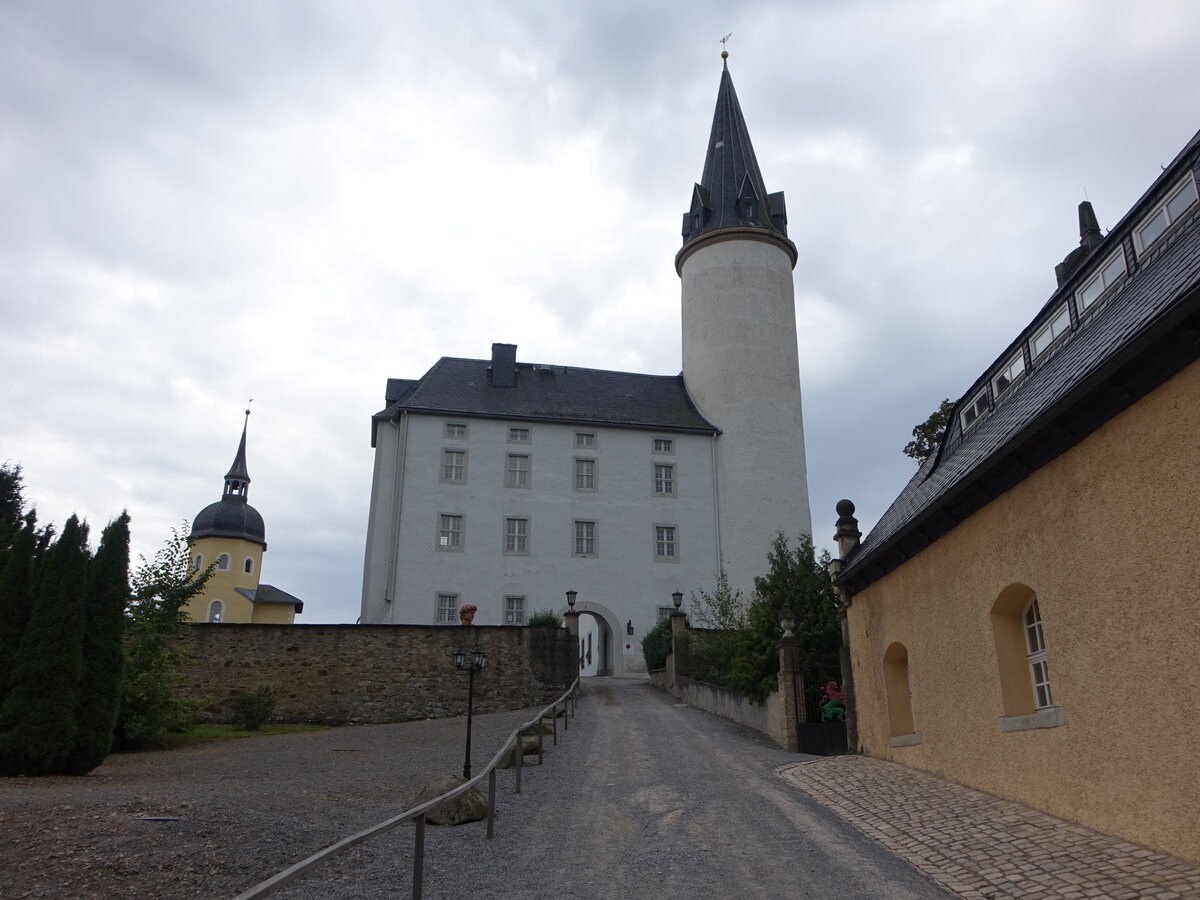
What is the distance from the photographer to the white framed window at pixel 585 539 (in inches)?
1437

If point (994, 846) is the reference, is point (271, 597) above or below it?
above

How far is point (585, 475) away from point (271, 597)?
33.0 metres

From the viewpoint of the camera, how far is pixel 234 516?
5928cm

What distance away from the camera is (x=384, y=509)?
36.6 meters

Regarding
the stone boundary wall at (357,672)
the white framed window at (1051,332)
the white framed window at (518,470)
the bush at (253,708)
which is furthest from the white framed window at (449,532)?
the white framed window at (1051,332)

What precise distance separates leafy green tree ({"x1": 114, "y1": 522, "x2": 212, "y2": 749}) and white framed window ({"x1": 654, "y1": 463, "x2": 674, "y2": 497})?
19.7m

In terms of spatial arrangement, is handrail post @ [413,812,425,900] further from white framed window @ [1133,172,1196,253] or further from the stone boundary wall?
the stone boundary wall

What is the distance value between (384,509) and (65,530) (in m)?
21.7

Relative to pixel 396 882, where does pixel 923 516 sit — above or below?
above

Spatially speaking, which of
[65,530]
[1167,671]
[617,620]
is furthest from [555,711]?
[617,620]

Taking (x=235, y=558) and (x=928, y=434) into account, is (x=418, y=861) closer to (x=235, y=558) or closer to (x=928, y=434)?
(x=928, y=434)

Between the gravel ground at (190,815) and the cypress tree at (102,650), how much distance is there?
0.47m

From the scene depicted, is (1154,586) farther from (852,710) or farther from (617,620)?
(617,620)

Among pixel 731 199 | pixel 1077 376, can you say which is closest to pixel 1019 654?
pixel 1077 376
